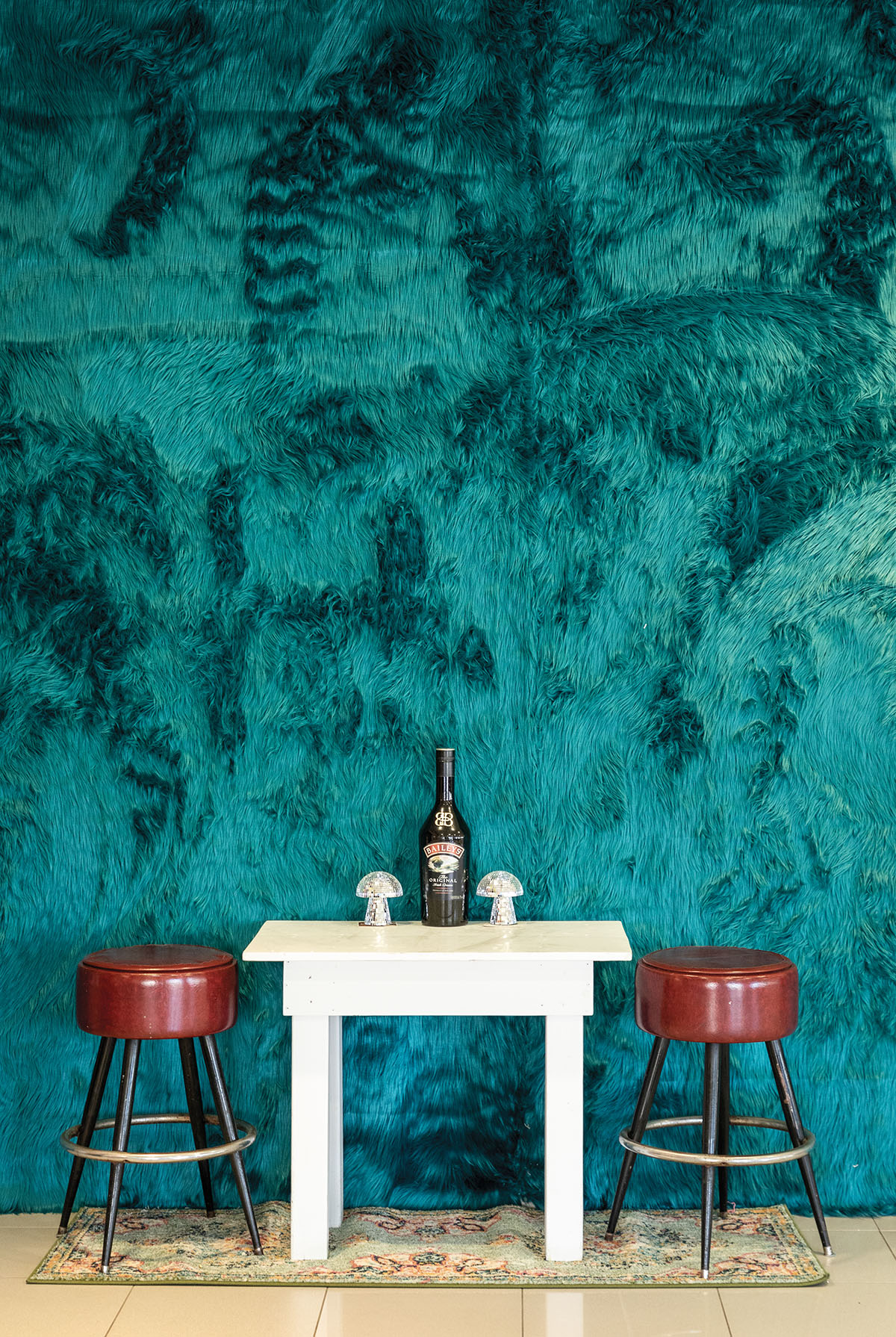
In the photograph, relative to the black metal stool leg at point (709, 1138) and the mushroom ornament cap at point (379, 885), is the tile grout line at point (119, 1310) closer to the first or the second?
the mushroom ornament cap at point (379, 885)

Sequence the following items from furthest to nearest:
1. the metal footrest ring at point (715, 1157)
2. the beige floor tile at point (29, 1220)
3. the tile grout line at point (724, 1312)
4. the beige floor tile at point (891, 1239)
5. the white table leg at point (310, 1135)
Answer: the beige floor tile at point (29, 1220), the beige floor tile at point (891, 1239), the white table leg at point (310, 1135), the metal footrest ring at point (715, 1157), the tile grout line at point (724, 1312)

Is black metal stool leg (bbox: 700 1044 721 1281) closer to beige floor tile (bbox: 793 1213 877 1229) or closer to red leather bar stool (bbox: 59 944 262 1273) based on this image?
beige floor tile (bbox: 793 1213 877 1229)

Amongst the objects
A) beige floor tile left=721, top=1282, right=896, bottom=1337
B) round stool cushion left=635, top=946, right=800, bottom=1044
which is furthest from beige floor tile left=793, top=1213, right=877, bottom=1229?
round stool cushion left=635, top=946, right=800, bottom=1044

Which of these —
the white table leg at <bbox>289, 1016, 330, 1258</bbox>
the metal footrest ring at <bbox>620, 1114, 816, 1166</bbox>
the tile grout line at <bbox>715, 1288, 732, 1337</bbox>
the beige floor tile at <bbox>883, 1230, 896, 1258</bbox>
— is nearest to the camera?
the tile grout line at <bbox>715, 1288, 732, 1337</bbox>

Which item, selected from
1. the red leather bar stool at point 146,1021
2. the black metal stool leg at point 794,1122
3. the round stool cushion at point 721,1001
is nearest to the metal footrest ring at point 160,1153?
the red leather bar stool at point 146,1021

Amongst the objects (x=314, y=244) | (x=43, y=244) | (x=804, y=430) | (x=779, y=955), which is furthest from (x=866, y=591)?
(x=43, y=244)

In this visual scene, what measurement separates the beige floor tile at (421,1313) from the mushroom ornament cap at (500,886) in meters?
0.83

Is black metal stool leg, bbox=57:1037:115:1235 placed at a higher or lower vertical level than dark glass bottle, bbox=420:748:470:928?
lower

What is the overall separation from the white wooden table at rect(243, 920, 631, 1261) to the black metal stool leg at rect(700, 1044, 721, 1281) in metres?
0.26

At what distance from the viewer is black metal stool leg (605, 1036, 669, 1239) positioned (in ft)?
9.61

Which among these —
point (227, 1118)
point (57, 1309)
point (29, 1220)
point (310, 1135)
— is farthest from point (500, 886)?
point (29, 1220)

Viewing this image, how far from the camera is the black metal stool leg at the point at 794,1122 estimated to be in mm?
2887

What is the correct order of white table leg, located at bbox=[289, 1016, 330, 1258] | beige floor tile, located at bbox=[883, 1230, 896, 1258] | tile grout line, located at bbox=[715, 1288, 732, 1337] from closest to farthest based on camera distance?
1. tile grout line, located at bbox=[715, 1288, 732, 1337]
2. white table leg, located at bbox=[289, 1016, 330, 1258]
3. beige floor tile, located at bbox=[883, 1230, 896, 1258]

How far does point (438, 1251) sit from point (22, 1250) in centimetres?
94
